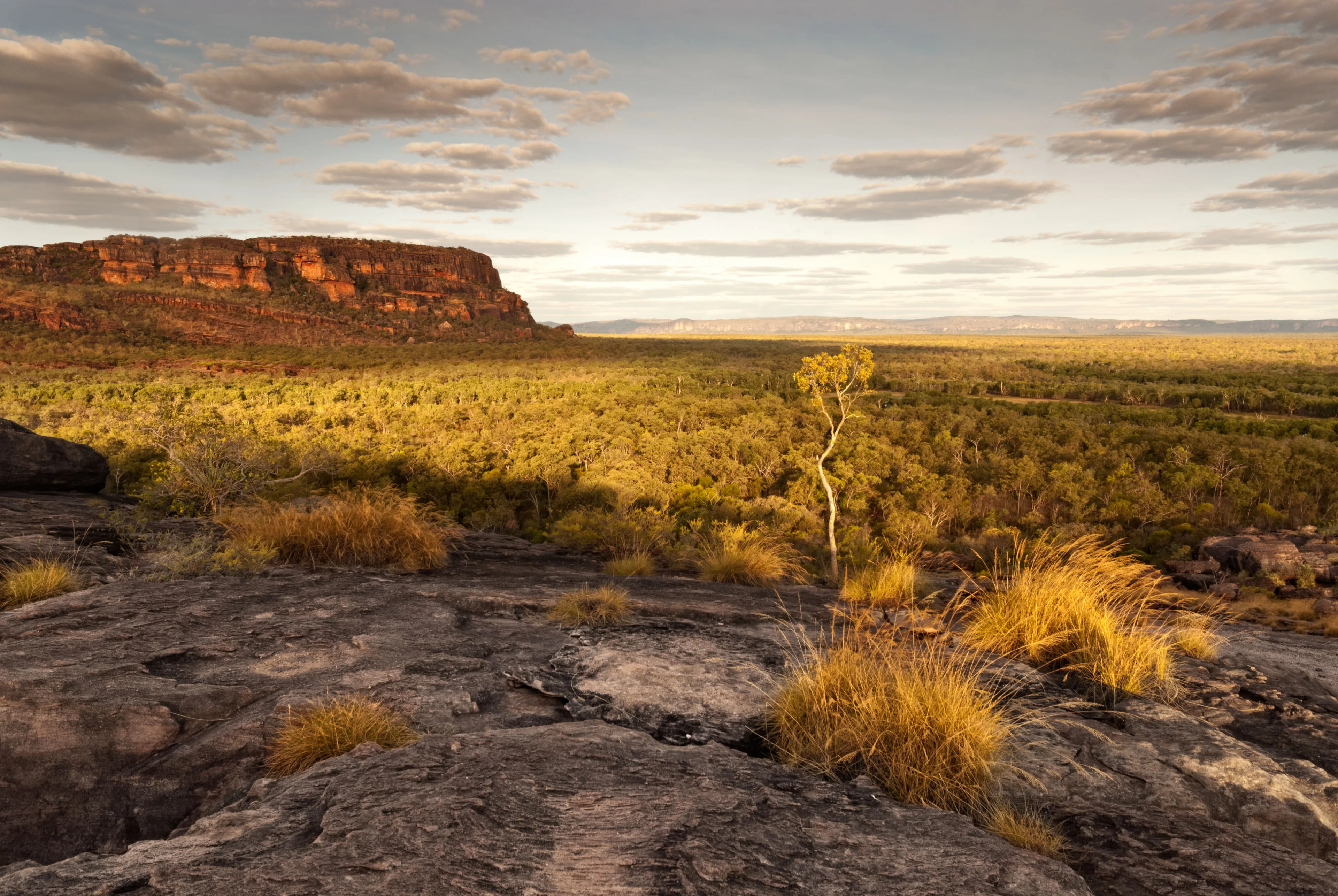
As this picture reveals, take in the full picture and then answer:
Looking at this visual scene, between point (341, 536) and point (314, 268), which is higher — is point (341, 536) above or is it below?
below

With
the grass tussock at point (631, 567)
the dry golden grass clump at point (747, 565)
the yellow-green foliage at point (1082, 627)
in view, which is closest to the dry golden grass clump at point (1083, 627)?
the yellow-green foliage at point (1082, 627)

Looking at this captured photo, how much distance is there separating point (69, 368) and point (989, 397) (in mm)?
91662

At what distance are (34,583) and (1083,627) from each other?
817 cm

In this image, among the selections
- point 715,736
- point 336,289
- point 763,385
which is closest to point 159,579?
point 715,736

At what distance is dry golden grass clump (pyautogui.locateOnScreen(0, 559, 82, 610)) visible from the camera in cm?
518

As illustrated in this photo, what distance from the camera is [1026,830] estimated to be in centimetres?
276

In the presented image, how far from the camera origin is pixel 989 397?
61469 mm

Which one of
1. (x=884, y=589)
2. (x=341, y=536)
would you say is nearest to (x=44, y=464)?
(x=341, y=536)

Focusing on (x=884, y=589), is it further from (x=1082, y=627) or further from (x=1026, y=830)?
(x=1026, y=830)

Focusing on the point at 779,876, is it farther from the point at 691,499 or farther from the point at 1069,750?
the point at 691,499

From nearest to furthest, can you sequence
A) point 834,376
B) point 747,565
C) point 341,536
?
point 341,536 → point 747,565 → point 834,376

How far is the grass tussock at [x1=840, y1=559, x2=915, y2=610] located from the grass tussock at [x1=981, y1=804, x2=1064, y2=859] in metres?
3.89

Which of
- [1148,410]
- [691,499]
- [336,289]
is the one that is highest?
[336,289]

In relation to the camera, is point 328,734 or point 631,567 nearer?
point 328,734
